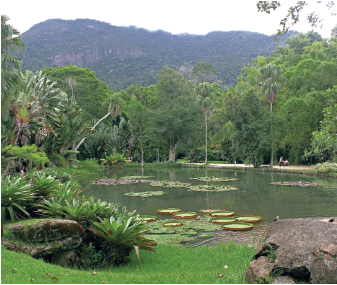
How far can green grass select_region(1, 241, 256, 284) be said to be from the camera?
3.74 m

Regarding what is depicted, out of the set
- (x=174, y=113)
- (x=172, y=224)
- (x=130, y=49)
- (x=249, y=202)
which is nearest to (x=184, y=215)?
(x=172, y=224)

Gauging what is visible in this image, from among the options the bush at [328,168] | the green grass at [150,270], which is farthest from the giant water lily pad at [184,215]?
the bush at [328,168]

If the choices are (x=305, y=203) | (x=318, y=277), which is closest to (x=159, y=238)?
(x=318, y=277)

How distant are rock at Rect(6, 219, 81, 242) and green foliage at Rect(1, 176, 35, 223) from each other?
0.63 metres

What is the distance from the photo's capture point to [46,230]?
16.2 ft

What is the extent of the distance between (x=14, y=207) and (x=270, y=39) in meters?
118

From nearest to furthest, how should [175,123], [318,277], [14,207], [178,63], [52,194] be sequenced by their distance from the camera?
[318,277] < [14,207] < [52,194] < [175,123] < [178,63]

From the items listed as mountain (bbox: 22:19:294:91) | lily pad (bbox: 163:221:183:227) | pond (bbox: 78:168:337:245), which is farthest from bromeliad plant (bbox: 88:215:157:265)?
mountain (bbox: 22:19:294:91)

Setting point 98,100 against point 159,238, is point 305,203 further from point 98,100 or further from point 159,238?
point 98,100

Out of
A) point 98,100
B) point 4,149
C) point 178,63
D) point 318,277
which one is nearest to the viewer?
point 318,277

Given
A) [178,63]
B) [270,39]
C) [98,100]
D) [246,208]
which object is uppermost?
[270,39]

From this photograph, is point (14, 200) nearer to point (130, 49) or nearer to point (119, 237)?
point (119, 237)

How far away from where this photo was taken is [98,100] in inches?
1726

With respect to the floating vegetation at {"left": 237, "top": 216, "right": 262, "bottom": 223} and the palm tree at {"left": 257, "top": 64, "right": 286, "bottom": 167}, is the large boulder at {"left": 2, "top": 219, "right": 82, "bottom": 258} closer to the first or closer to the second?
the floating vegetation at {"left": 237, "top": 216, "right": 262, "bottom": 223}
